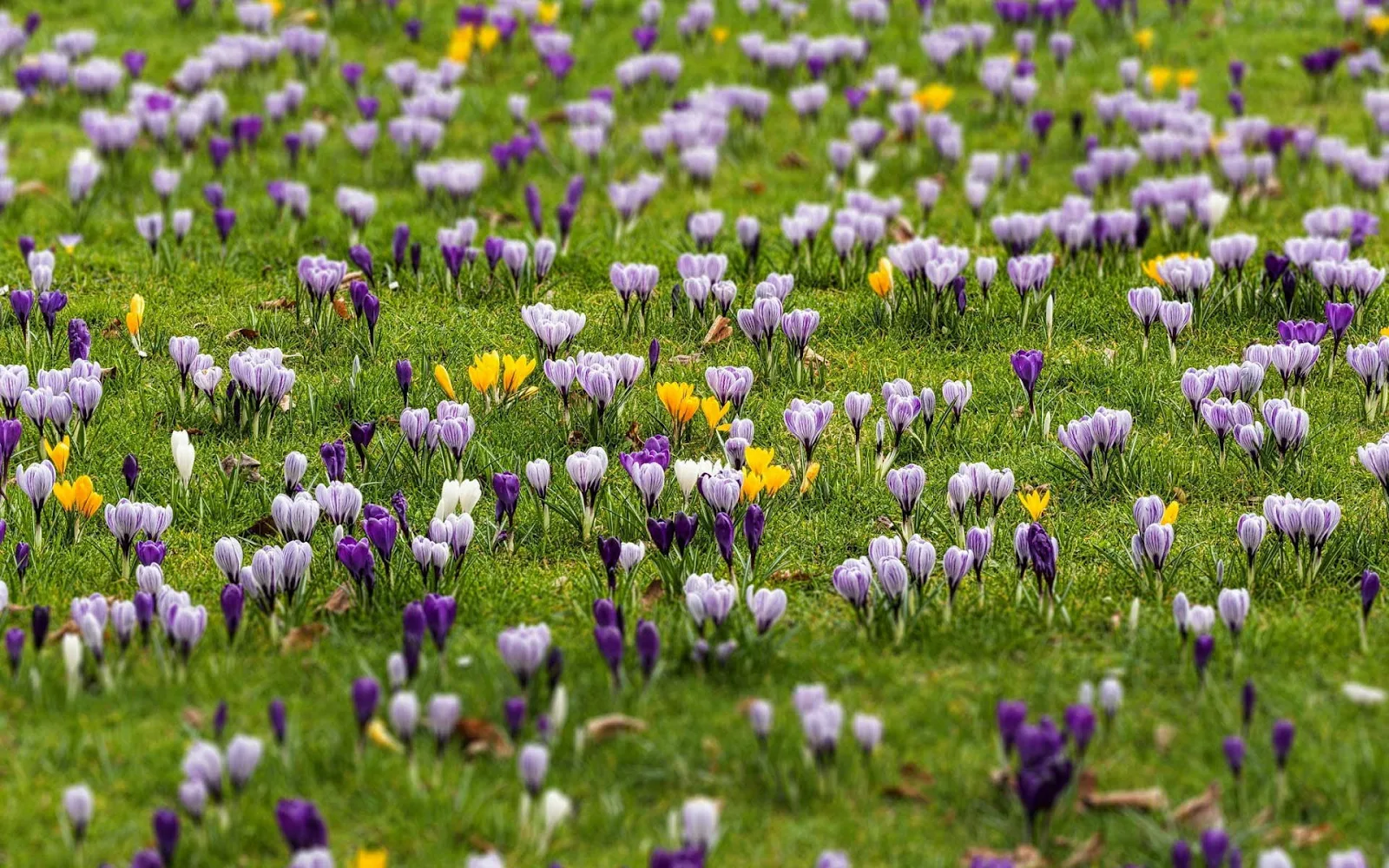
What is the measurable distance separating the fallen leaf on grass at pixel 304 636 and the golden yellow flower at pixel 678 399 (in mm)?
1604

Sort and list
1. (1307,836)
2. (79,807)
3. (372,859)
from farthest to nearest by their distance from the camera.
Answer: (1307,836)
(79,807)
(372,859)

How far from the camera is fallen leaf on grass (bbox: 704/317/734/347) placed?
23.5 ft

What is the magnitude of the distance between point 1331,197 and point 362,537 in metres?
6.27

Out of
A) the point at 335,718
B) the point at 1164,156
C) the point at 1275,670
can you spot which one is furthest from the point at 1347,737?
the point at 1164,156

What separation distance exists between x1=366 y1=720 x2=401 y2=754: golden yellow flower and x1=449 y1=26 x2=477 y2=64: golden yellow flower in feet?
25.3

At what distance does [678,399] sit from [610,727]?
1.84 metres

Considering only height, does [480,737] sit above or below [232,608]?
below

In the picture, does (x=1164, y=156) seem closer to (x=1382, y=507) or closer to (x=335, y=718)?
(x=1382, y=507)

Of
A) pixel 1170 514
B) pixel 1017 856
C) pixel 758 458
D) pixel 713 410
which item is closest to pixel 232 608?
pixel 758 458

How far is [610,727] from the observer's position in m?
4.45

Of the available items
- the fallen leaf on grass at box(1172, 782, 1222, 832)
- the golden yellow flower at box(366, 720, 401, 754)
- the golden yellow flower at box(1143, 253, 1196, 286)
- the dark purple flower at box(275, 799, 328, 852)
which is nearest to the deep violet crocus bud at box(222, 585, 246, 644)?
the golden yellow flower at box(366, 720, 401, 754)

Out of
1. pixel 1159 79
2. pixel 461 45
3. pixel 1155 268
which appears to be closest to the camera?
pixel 1155 268

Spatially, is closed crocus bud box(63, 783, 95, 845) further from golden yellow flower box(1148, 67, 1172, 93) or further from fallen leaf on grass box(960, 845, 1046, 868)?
golden yellow flower box(1148, 67, 1172, 93)

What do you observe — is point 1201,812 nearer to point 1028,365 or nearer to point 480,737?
point 480,737
